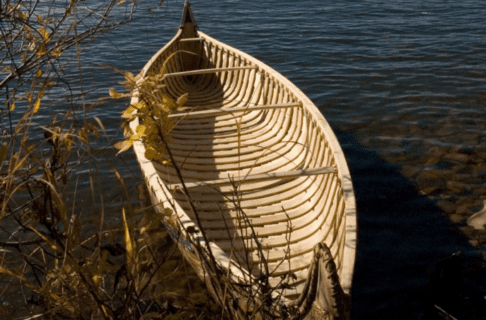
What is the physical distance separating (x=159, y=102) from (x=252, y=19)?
18.7 m

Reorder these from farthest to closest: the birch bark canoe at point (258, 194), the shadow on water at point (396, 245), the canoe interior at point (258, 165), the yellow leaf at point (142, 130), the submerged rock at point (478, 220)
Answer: the submerged rock at point (478, 220), the shadow on water at point (396, 245), the canoe interior at point (258, 165), the birch bark canoe at point (258, 194), the yellow leaf at point (142, 130)

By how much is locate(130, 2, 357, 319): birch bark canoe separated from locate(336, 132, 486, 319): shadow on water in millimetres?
1220

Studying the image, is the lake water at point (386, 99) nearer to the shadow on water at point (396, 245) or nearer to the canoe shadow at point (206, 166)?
the shadow on water at point (396, 245)

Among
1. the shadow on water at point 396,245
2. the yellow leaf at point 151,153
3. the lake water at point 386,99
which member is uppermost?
the yellow leaf at point 151,153

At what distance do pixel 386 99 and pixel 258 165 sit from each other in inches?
222

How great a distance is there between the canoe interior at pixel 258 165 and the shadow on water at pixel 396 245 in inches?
48.1

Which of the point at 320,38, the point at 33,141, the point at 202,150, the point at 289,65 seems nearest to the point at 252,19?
the point at 320,38

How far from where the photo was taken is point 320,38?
57.9ft

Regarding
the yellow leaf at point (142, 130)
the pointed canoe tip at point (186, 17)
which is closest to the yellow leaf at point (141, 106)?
the yellow leaf at point (142, 130)

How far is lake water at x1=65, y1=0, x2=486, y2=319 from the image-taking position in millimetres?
7211

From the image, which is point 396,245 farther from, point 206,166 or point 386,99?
point 386,99

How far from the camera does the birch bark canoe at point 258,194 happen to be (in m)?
3.42

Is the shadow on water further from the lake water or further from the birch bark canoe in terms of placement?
the birch bark canoe

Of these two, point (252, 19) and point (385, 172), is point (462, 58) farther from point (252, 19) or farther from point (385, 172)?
point (252, 19)
